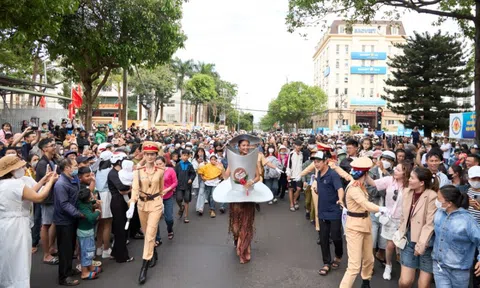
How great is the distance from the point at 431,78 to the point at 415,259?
92.7ft

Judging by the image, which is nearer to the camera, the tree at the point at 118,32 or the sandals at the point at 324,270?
the sandals at the point at 324,270

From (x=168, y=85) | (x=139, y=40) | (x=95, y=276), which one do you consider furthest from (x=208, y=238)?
(x=168, y=85)

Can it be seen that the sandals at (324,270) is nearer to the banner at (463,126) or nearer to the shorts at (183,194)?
the shorts at (183,194)

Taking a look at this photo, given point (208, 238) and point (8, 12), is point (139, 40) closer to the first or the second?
point (8, 12)

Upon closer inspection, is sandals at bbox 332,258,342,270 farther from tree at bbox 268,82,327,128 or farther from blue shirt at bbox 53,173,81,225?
tree at bbox 268,82,327,128

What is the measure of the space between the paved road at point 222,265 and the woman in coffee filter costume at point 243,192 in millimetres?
437

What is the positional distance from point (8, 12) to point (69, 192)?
6.11m

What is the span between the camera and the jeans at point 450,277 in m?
3.70

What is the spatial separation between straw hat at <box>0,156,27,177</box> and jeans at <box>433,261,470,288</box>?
4.67 m

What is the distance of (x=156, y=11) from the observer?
15766 mm

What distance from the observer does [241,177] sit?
237 inches

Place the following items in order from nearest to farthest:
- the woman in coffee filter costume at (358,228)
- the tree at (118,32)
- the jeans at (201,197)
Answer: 1. the woman in coffee filter costume at (358,228)
2. the jeans at (201,197)
3. the tree at (118,32)

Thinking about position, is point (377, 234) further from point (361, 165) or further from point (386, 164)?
point (361, 165)

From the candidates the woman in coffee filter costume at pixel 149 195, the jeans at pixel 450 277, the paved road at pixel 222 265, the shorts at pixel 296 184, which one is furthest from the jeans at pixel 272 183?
the jeans at pixel 450 277
